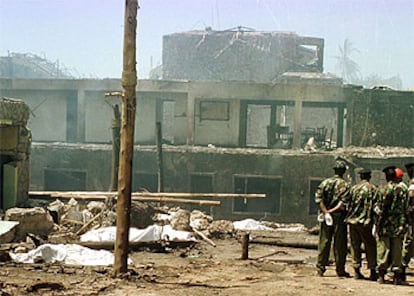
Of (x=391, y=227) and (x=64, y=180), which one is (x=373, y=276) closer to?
(x=391, y=227)

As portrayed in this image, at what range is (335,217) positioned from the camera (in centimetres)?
864

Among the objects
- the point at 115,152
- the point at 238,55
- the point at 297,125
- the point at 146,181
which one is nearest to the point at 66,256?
the point at 115,152

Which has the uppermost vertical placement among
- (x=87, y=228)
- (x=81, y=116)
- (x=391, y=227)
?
(x=81, y=116)

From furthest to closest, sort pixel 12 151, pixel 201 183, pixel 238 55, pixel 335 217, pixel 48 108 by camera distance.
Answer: pixel 238 55, pixel 48 108, pixel 201 183, pixel 12 151, pixel 335 217

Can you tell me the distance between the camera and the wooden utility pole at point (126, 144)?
7.77 m

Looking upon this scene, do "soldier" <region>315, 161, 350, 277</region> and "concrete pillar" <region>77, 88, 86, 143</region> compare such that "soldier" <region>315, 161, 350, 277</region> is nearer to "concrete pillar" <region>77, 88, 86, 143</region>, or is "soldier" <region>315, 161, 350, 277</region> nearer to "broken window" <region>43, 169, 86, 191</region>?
"broken window" <region>43, 169, 86, 191</region>

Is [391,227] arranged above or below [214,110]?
below

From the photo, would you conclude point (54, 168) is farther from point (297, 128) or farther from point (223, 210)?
point (297, 128)

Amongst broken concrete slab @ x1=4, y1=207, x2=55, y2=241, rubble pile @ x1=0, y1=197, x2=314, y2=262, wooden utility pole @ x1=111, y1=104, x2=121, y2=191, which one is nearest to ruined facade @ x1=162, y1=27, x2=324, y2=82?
wooden utility pole @ x1=111, y1=104, x2=121, y2=191

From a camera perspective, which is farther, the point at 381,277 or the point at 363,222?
the point at 363,222


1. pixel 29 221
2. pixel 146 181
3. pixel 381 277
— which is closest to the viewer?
pixel 381 277

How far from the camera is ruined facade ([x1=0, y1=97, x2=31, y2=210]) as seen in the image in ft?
43.2

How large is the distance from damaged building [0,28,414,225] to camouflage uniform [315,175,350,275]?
57.3 feet

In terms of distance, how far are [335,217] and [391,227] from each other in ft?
2.94
